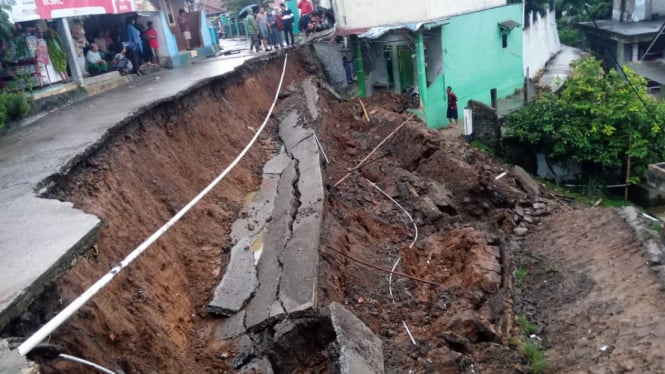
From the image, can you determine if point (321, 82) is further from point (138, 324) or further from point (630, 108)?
point (138, 324)

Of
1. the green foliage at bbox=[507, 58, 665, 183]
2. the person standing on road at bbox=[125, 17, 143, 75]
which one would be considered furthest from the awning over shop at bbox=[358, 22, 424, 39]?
the person standing on road at bbox=[125, 17, 143, 75]

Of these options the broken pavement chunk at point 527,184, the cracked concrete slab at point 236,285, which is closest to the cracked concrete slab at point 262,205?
the cracked concrete slab at point 236,285

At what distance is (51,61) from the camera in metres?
11.9

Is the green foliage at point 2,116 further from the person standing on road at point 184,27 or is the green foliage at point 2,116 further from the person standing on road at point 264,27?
the person standing on road at point 184,27

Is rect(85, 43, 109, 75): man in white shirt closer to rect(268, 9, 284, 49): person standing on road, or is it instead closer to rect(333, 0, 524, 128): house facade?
rect(268, 9, 284, 49): person standing on road

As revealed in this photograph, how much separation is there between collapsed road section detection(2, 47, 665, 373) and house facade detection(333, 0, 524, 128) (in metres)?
5.71

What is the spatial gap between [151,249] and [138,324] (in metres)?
1.32

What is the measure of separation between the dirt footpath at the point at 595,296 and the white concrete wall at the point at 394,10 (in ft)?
29.5

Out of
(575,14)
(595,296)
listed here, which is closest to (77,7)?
(595,296)

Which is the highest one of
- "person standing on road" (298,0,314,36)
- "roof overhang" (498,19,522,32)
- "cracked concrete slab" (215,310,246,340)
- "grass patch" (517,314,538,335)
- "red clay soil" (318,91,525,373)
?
"person standing on road" (298,0,314,36)

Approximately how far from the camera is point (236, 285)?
618 centimetres

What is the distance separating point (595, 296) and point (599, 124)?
827 cm

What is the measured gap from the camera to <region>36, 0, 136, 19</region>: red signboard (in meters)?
11.5

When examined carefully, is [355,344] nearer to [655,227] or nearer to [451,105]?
[655,227]
